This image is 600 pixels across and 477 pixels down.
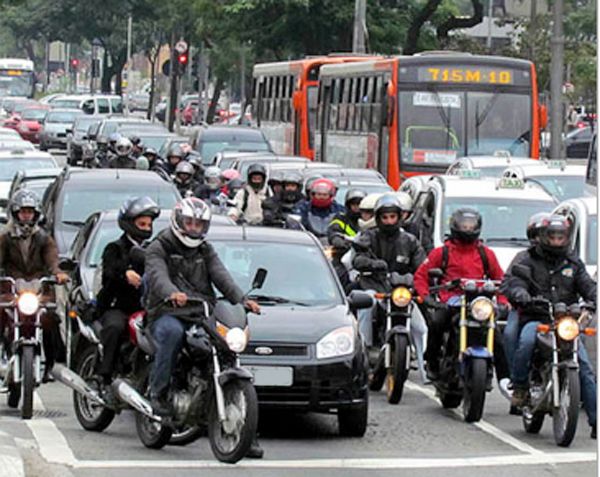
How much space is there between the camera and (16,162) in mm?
29750

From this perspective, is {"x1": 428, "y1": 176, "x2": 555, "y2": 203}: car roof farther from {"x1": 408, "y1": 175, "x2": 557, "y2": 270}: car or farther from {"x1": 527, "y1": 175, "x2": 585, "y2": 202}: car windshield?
{"x1": 527, "y1": 175, "x2": 585, "y2": 202}: car windshield

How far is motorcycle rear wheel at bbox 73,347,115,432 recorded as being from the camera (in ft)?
41.6

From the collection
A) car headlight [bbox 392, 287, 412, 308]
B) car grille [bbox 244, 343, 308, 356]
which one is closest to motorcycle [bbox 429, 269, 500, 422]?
car headlight [bbox 392, 287, 412, 308]

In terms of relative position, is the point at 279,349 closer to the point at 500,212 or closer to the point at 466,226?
the point at 466,226

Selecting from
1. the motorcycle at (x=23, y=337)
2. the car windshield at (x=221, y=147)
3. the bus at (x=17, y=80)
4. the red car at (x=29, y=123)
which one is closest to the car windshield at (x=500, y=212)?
the motorcycle at (x=23, y=337)

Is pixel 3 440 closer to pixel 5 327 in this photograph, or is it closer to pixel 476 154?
pixel 5 327

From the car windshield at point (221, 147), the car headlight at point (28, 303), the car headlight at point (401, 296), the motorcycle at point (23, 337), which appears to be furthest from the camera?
the car windshield at point (221, 147)

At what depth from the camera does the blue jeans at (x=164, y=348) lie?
→ 11.4m

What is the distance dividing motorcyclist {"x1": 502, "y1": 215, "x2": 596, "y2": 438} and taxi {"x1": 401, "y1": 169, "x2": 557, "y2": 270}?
4715 millimetres

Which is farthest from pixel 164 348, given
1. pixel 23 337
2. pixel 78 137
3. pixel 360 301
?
pixel 78 137

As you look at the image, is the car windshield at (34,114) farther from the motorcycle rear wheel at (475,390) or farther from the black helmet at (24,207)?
the motorcycle rear wheel at (475,390)

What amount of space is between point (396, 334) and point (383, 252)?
1122mm

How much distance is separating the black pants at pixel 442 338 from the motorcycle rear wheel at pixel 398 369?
0.20 m

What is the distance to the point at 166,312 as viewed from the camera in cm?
1148
